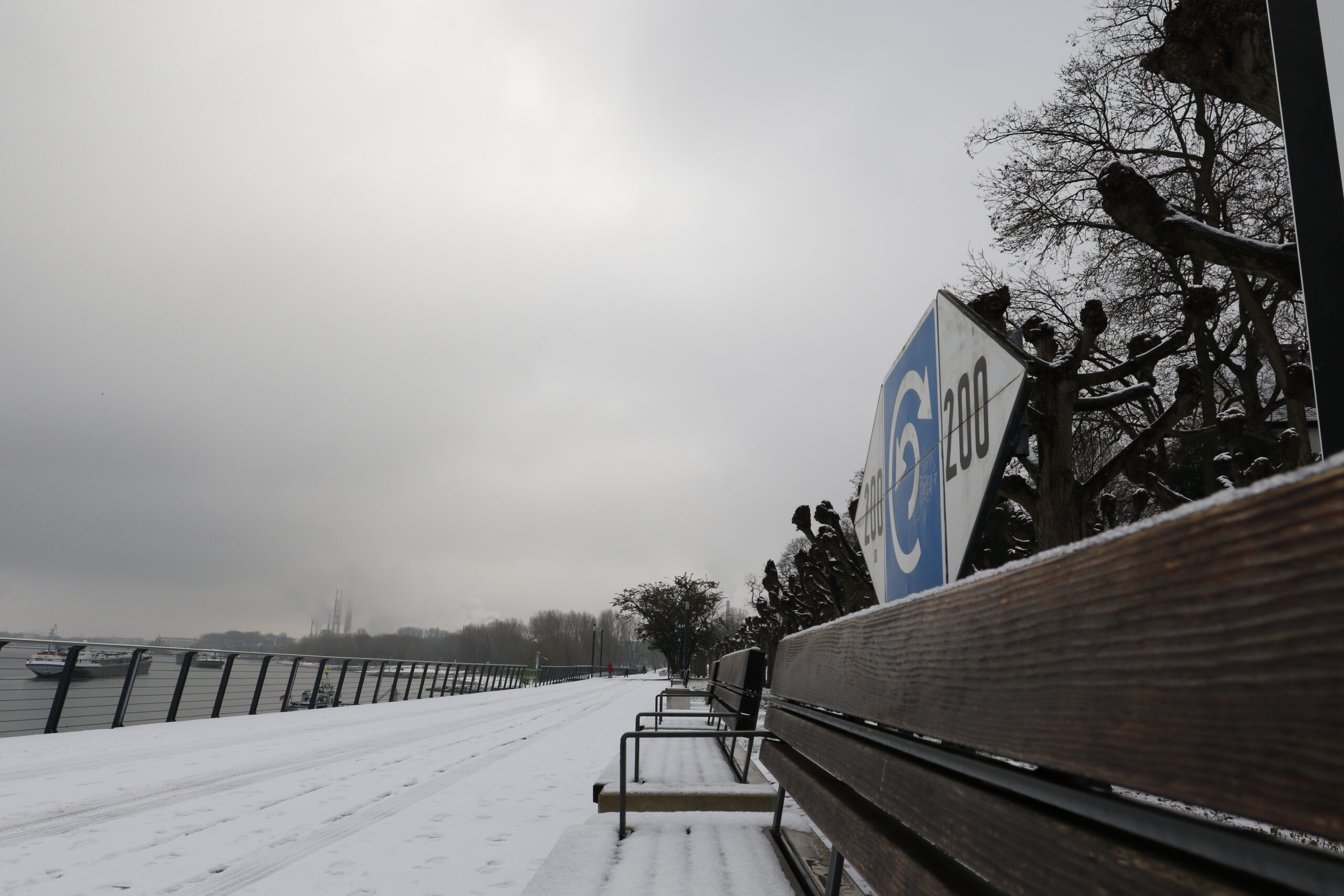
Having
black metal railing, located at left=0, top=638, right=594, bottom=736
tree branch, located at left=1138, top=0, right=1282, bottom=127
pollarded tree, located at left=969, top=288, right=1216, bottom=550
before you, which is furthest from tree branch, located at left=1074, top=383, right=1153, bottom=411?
black metal railing, located at left=0, top=638, right=594, bottom=736

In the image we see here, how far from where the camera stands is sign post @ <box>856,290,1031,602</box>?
1.56 meters

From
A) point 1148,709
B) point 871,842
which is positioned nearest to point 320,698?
point 871,842

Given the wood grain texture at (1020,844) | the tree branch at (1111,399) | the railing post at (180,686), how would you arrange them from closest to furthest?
the wood grain texture at (1020,844) → the tree branch at (1111,399) → the railing post at (180,686)

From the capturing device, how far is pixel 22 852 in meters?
4.32

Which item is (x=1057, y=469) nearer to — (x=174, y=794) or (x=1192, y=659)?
(x=1192, y=659)

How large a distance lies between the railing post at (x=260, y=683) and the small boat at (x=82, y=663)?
3.52 metres

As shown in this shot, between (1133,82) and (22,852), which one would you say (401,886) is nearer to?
(22,852)

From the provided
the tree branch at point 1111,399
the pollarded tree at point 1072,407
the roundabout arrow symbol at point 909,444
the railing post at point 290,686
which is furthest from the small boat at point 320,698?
the roundabout arrow symbol at point 909,444

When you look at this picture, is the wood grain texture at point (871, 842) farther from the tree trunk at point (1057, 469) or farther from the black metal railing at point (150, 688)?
the black metal railing at point (150, 688)

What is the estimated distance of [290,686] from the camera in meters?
16.2

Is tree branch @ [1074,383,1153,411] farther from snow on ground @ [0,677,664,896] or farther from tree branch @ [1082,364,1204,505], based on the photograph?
snow on ground @ [0,677,664,896]

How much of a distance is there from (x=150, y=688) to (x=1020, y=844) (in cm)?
1414

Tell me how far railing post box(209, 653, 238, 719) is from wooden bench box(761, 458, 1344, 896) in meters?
15.1

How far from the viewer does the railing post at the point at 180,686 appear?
12578 mm
